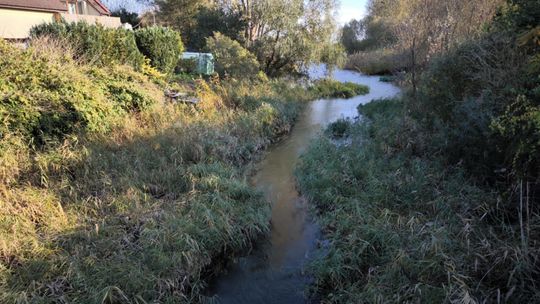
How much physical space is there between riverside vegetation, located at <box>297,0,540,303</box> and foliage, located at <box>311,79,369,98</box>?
10417 millimetres

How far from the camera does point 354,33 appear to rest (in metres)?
38.0

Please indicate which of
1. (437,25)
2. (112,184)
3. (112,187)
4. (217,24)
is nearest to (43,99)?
(112,184)

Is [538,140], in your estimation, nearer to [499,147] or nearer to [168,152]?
[499,147]

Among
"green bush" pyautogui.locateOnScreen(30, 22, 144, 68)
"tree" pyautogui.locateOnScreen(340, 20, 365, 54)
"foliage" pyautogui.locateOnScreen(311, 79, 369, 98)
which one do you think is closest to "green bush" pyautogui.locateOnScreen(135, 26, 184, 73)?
"green bush" pyautogui.locateOnScreen(30, 22, 144, 68)

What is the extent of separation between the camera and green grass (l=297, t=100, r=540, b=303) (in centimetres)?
366

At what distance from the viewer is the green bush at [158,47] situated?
1445 cm

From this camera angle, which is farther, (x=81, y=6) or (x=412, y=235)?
(x=81, y=6)

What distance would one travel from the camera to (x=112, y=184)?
630 centimetres

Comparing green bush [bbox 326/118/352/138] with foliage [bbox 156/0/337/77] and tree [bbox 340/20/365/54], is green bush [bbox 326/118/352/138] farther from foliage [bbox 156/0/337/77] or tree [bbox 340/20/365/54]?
tree [bbox 340/20/365/54]

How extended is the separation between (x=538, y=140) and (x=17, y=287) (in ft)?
19.3

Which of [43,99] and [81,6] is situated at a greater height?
[81,6]

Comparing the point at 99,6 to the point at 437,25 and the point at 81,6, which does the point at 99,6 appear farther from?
the point at 437,25

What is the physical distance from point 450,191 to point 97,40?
1139 cm

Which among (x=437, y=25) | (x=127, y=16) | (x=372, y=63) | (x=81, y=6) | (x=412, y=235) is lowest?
(x=412, y=235)
